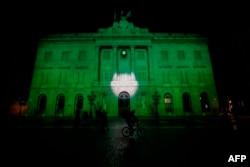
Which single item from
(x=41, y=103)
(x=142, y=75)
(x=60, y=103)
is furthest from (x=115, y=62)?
(x=41, y=103)

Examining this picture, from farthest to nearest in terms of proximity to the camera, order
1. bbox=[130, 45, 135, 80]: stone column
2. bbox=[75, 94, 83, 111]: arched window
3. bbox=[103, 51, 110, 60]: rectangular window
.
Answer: bbox=[103, 51, 110, 60]: rectangular window < bbox=[130, 45, 135, 80]: stone column < bbox=[75, 94, 83, 111]: arched window

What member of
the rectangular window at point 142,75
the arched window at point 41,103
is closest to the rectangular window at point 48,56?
the arched window at point 41,103

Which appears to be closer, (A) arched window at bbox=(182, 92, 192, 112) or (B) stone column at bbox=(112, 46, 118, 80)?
(B) stone column at bbox=(112, 46, 118, 80)

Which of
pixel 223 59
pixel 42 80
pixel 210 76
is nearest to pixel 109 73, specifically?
pixel 42 80

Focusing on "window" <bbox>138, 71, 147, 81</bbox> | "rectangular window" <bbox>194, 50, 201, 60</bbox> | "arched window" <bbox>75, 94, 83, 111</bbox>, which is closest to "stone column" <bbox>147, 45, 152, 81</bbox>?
"window" <bbox>138, 71, 147, 81</bbox>

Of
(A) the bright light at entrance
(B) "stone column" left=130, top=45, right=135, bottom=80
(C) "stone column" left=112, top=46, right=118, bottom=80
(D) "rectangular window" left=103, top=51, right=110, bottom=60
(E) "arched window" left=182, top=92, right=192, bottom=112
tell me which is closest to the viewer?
(A) the bright light at entrance

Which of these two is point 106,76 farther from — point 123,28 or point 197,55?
point 197,55

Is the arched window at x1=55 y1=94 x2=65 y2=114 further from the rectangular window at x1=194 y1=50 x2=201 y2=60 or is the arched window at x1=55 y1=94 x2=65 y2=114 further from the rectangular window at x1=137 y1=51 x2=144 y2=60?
the rectangular window at x1=194 y1=50 x2=201 y2=60

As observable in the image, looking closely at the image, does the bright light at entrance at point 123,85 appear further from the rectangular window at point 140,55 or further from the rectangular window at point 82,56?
the rectangular window at point 82,56

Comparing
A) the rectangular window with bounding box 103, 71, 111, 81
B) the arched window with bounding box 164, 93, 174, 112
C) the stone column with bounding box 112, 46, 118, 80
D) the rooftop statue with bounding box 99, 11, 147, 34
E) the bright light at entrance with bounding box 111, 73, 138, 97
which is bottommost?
the arched window with bounding box 164, 93, 174, 112

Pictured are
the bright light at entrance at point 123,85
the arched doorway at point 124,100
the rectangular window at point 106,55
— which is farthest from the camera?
the rectangular window at point 106,55

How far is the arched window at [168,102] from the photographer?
31562 millimetres

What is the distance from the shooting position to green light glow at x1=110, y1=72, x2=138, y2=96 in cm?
3084

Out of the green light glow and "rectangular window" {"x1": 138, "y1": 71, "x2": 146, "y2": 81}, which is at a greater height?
"rectangular window" {"x1": 138, "y1": 71, "x2": 146, "y2": 81}
